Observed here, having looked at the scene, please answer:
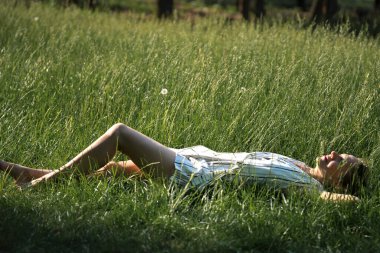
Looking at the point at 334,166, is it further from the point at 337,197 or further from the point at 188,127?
the point at 188,127

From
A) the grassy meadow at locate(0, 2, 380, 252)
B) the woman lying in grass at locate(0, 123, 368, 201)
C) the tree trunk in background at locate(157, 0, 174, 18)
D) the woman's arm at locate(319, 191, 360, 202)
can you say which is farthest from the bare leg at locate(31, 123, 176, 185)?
the tree trunk in background at locate(157, 0, 174, 18)

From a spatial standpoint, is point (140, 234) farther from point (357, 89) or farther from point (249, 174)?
point (357, 89)

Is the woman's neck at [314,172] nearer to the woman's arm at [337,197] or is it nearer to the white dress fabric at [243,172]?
the white dress fabric at [243,172]

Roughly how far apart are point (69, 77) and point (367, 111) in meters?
3.00

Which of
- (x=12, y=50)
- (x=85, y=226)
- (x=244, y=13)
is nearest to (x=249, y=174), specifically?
(x=85, y=226)

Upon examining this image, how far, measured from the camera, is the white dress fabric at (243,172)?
500 cm

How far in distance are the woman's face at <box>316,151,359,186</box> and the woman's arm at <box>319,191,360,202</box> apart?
0.26m

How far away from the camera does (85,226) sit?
4363 millimetres

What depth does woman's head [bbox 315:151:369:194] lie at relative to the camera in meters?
5.12

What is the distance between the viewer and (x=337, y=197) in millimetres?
4863

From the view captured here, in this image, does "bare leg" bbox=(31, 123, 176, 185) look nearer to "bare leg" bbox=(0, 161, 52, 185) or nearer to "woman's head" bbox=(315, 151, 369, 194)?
"bare leg" bbox=(0, 161, 52, 185)

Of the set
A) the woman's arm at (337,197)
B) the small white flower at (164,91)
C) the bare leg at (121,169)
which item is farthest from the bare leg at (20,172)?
the woman's arm at (337,197)

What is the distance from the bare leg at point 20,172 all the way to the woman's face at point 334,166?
2080 millimetres

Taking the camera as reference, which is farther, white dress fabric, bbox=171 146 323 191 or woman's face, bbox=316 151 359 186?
woman's face, bbox=316 151 359 186
